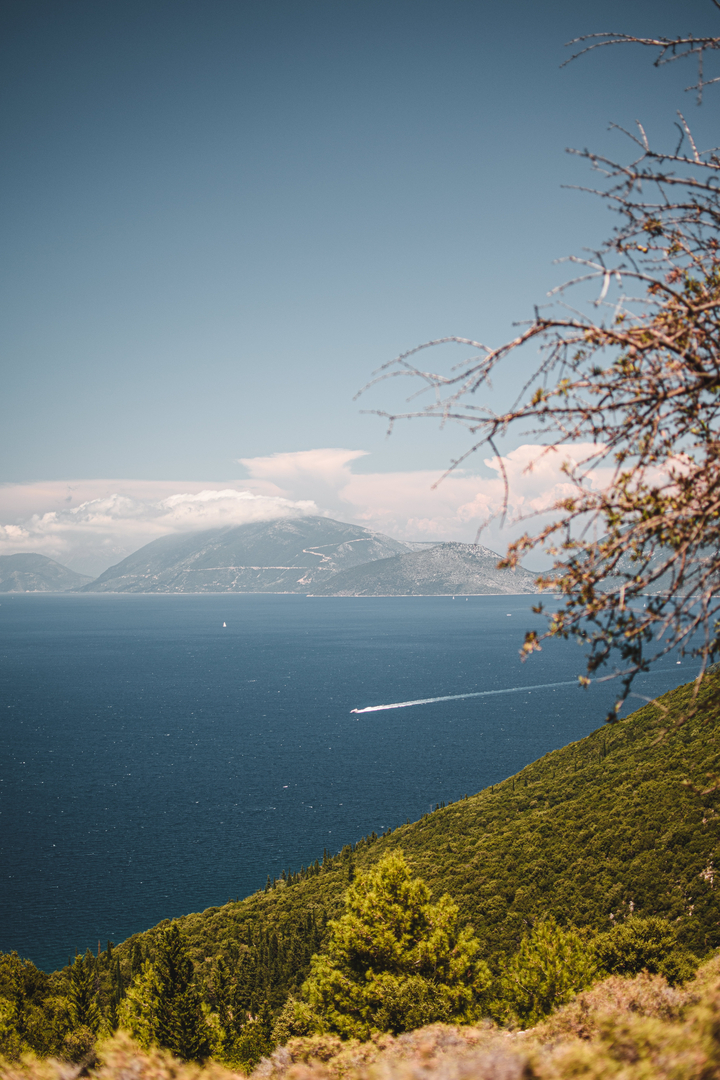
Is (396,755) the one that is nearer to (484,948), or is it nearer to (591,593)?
(484,948)

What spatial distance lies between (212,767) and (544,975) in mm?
72873

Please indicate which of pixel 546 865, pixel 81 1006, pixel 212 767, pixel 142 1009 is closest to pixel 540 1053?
pixel 142 1009

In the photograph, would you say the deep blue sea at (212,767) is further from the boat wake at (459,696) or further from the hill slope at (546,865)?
the hill slope at (546,865)

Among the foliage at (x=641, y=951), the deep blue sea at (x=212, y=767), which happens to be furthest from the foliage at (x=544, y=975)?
the deep blue sea at (x=212, y=767)

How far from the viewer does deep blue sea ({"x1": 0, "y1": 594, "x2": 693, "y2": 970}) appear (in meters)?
56.8

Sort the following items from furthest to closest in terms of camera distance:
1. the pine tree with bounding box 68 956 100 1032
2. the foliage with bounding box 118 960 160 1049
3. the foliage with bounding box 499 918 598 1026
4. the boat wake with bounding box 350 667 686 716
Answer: the boat wake with bounding box 350 667 686 716
the pine tree with bounding box 68 956 100 1032
the foliage with bounding box 118 960 160 1049
the foliage with bounding box 499 918 598 1026

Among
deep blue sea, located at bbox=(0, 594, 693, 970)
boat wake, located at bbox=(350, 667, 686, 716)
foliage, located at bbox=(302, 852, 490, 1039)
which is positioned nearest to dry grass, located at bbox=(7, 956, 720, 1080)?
foliage, located at bbox=(302, 852, 490, 1039)

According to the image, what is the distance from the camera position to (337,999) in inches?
754

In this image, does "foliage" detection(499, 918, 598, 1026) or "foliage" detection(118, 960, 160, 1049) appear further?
"foliage" detection(118, 960, 160, 1049)

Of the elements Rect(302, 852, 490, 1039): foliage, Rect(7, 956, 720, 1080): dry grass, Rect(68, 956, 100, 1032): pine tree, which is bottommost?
Rect(68, 956, 100, 1032): pine tree

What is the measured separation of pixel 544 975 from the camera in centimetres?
2088

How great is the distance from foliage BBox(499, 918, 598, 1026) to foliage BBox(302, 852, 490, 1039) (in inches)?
67.9

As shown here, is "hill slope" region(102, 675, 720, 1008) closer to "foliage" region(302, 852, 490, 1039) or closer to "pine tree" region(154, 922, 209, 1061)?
"foliage" region(302, 852, 490, 1039)

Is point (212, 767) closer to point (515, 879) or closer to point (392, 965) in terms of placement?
point (515, 879)
